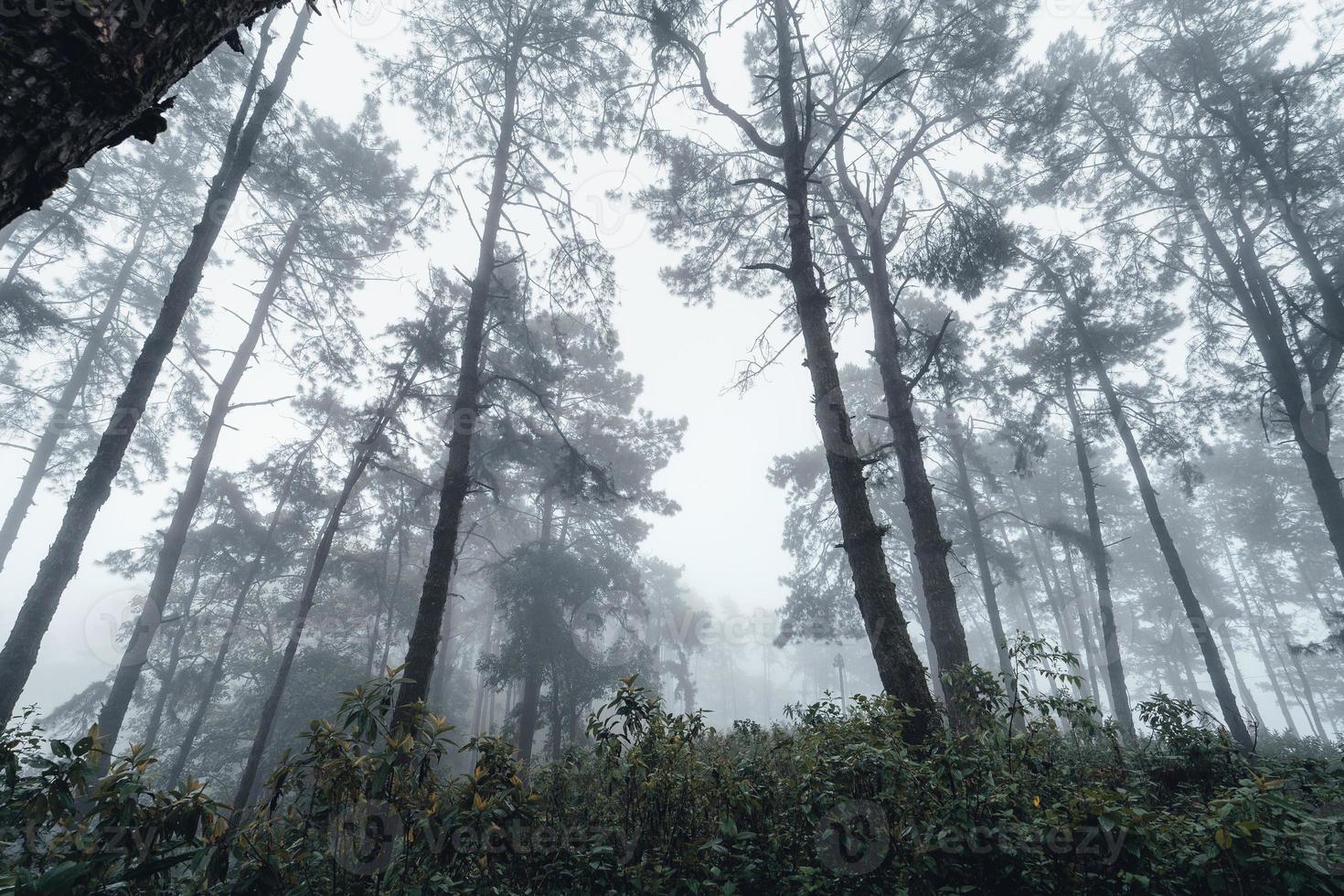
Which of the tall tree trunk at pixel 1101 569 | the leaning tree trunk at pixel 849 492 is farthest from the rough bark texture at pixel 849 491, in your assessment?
the tall tree trunk at pixel 1101 569

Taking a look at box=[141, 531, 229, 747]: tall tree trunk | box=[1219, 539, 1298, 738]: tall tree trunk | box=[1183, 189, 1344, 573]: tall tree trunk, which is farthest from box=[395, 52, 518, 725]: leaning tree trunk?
box=[1219, 539, 1298, 738]: tall tree trunk

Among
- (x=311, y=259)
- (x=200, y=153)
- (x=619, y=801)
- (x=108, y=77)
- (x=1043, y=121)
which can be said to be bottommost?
(x=619, y=801)

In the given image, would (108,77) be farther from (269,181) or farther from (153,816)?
(269,181)

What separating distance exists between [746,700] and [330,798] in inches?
2913

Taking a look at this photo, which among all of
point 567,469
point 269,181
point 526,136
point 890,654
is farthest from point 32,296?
point 890,654

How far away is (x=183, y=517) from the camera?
38.4ft

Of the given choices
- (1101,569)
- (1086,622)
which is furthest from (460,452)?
(1086,622)

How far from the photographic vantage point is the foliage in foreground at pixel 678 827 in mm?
2322

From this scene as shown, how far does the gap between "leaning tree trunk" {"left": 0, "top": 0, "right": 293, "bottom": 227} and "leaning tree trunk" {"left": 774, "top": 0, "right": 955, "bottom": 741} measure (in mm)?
5058

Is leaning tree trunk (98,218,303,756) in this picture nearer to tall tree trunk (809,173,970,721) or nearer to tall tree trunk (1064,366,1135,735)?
tall tree trunk (809,173,970,721)

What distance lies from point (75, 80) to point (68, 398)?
23.7 metres

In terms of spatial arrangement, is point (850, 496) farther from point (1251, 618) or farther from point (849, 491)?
point (1251, 618)

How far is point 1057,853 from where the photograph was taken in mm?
2408

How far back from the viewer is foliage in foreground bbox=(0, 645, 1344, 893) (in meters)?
2.32
